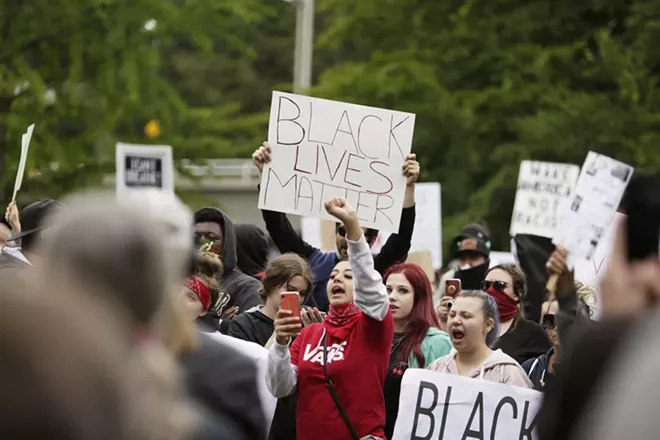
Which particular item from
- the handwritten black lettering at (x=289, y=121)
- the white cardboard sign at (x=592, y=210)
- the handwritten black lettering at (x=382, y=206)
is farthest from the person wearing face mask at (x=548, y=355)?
the white cardboard sign at (x=592, y=210)

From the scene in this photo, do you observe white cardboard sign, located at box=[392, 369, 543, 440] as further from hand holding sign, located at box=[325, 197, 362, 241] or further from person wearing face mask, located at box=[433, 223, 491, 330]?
person wearing face mask, located at box=[433, 223, 491, 330]

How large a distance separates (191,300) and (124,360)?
10.7ft

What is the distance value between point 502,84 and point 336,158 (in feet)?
47.9

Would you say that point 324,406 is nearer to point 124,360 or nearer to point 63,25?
point 124,360

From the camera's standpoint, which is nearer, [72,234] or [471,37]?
[72,234]

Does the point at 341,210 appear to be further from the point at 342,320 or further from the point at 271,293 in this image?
the point at 271,293

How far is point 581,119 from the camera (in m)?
19.6

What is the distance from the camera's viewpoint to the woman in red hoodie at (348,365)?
6070 millimetres

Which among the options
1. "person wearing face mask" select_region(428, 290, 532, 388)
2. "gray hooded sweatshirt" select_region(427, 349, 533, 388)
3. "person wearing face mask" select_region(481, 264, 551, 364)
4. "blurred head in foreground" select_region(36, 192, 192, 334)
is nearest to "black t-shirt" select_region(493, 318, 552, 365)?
"person wearing face mask" select_region(481, 264, 551, 364)

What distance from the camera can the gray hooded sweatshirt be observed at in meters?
6.55

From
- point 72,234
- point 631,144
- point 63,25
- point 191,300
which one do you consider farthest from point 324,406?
point 631,144

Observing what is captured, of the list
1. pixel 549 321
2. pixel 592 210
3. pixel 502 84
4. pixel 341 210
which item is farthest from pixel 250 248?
pixel 502 84

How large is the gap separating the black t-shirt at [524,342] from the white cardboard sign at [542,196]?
15.8 ft

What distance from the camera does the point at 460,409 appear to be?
6406mm
